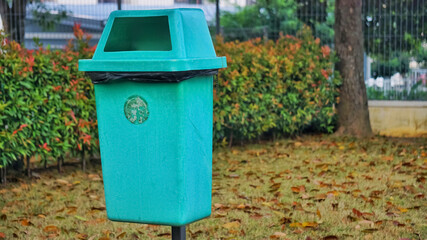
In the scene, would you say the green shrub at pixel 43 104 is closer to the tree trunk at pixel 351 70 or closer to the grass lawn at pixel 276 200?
the grass lawn at pixel 276 200

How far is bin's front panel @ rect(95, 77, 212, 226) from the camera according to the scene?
146 inches

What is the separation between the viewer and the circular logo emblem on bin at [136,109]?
3.75 meters

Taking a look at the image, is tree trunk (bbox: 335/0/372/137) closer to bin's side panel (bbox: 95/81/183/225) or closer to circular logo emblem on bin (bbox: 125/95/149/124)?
bin's side panel (bbox: 95/81/183/225)

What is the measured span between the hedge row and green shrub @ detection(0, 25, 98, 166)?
0.01 m

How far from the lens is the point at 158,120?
3723mm

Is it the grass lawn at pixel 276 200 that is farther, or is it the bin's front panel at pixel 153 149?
the grass lawn at pixel 276 200

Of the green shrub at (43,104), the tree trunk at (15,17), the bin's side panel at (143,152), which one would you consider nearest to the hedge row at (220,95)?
the green shrub at (43,104)

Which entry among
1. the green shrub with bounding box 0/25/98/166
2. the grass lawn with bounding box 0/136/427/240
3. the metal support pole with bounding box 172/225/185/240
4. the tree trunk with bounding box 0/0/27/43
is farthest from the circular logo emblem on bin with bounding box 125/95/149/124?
the tree trunk with bounding box 0/0/27/43

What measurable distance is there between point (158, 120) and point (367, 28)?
8.83 meters

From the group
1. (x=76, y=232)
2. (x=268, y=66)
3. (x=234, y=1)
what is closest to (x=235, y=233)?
(x=76, y=232)

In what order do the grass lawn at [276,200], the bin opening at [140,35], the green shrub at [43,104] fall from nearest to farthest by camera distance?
the bin opening at [140,35] → the grass lawn at [276,200] → the green shrub at [43,104]

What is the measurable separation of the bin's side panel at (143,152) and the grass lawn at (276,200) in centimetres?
125

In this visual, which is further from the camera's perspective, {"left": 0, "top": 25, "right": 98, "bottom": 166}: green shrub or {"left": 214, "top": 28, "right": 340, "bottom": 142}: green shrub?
{"left": 214, "top": 28, "right": 340, "bottom": 142}: green shrub

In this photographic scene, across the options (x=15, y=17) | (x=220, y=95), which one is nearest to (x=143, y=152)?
(x=220, y=95)
